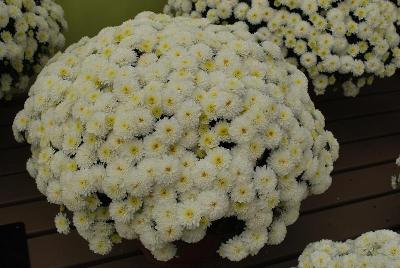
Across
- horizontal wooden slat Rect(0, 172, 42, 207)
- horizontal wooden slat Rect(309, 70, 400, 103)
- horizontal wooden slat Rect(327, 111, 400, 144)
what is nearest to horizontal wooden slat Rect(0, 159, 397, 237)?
horizontal wooden slat Rect(0, 172, 42, 207)

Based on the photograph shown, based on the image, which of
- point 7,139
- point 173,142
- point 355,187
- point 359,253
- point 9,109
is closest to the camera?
point 359,253

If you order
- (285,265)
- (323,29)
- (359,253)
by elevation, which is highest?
(323,29)

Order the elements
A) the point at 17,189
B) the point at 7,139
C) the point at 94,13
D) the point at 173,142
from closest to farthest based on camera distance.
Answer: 1. the point at 173,142
2. the point at 17,189
3. the point at 7,139
4. the point at 94,13

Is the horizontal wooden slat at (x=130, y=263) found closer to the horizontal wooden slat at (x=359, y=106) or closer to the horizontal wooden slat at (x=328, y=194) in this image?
the horizontal wooden slat at (x=328, y=194)

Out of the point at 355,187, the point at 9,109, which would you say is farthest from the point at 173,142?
the point at 9,109

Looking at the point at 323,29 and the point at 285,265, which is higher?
the point at 323,29

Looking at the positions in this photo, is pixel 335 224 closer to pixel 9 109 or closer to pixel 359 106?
pixel 359 106

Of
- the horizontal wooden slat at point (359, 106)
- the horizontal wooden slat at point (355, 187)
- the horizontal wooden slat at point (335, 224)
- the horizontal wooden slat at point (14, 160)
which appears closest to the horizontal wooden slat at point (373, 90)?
the horizontal wooden slat at point (359, 106)

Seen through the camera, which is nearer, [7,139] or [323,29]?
[323,29]
